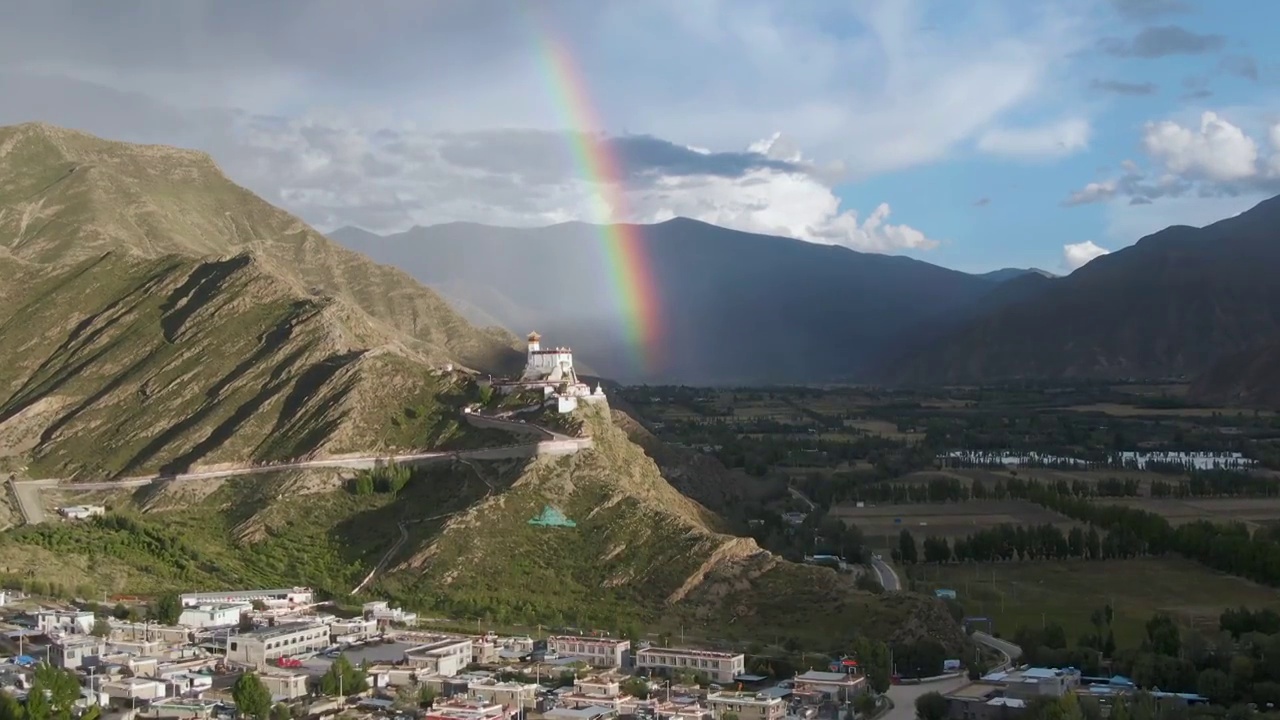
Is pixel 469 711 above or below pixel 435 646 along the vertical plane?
below

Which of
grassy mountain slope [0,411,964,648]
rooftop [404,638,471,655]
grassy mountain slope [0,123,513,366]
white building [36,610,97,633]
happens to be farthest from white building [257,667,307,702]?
grassy mountain slope [0,123,513,366]

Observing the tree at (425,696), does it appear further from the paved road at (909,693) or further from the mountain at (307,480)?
the paved road at (909,693)

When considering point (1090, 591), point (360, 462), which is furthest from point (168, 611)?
point (1090, 591)

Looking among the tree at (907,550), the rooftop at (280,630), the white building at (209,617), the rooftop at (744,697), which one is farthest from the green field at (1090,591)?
the white building at (209,617)

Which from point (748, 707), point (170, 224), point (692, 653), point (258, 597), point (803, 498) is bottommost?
point (748, 707)

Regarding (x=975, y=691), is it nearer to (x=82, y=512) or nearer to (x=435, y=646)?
(x=435, y=646)

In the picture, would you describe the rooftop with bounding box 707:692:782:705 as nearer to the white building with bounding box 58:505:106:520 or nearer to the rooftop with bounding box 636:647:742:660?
the rooftop with bounding box 636:647:742:660
